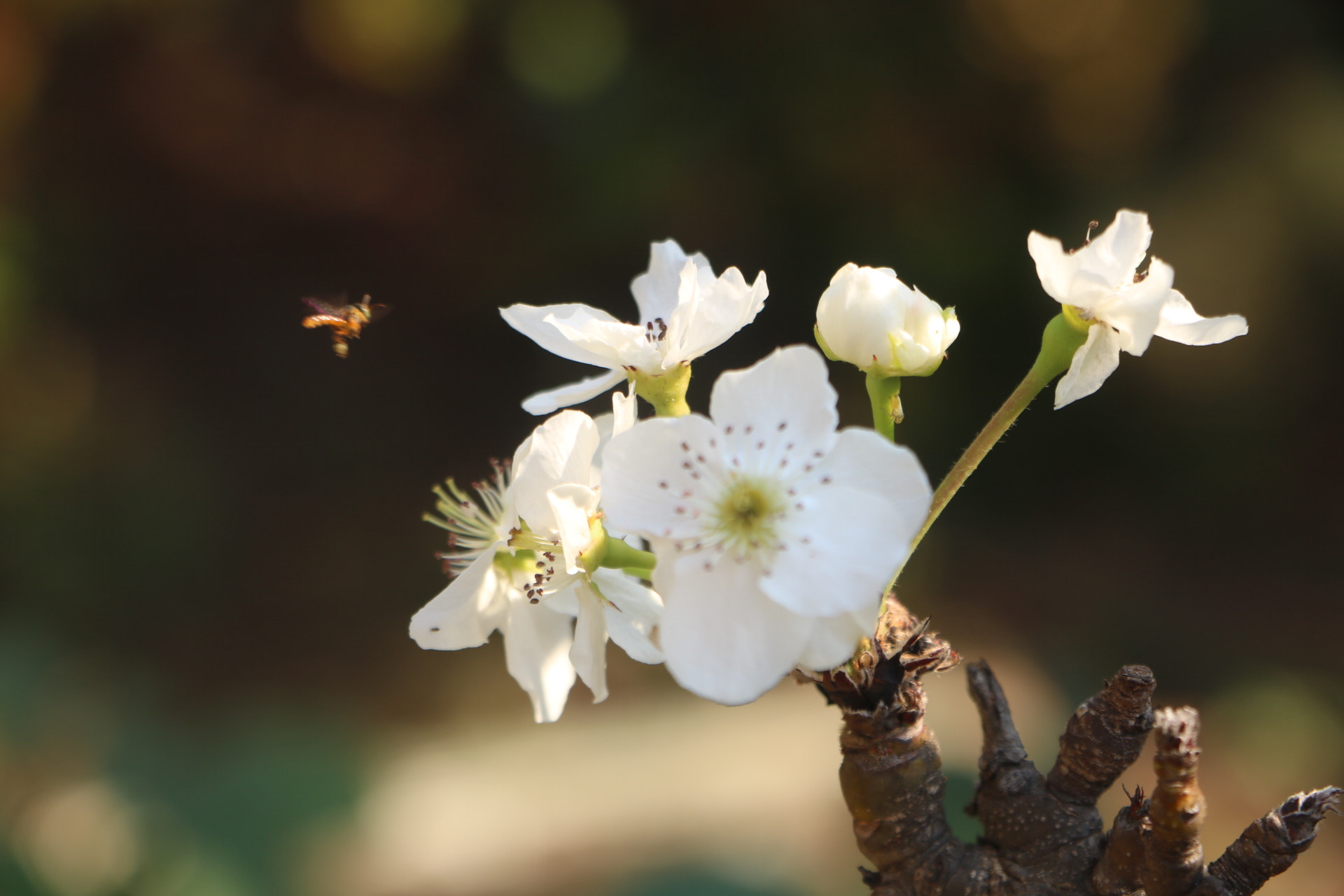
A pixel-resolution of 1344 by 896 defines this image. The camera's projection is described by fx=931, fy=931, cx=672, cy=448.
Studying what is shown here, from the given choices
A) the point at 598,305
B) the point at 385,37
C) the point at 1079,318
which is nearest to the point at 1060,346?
the point at 1079,318

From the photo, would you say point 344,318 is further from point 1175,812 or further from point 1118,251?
point 1175,812

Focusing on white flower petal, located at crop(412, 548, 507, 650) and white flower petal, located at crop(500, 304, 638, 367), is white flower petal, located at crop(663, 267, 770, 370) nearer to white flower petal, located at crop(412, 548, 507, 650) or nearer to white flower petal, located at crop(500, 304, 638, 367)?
white flower petal, located at crop(500, 304, 638, 367)

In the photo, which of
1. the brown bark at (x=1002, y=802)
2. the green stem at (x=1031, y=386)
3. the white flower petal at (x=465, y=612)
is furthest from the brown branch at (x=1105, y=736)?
the white flower petal at (x=465, y=612)

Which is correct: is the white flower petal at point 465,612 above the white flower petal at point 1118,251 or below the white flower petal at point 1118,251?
below

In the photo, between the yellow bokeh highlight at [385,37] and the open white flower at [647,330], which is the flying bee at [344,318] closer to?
the open white flower at [647,330]

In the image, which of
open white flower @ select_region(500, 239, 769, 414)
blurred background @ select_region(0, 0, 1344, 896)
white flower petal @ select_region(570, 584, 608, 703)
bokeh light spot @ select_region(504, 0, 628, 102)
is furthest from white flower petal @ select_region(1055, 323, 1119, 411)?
bokeh light spot @ select_region(504, 0, 628, 102)

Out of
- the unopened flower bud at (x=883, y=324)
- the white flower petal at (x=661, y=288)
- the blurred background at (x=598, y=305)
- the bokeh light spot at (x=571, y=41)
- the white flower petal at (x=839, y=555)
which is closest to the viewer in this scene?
the white flower petal at (x=839, y=555)
